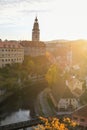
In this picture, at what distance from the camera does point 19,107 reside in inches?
1303

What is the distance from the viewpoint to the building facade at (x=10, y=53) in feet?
173

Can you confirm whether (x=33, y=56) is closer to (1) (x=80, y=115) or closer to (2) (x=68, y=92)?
(2) (x=68, y=92)

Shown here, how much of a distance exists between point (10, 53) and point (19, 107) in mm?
23586

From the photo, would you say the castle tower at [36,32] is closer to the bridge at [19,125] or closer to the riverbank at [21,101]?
the riverbank at [21,101]

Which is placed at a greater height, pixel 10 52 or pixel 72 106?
pixel 10 52

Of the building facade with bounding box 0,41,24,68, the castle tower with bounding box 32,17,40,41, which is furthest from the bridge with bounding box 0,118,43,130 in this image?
the castle tower with bounding box 32,17,40,41

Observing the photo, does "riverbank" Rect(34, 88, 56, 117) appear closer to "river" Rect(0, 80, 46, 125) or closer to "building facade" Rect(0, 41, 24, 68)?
"river" Rect(0, 80, 46, 125)

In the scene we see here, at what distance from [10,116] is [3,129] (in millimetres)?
7837

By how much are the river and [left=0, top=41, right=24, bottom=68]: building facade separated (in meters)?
11.3

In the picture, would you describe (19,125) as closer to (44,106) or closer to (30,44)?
(44,106)

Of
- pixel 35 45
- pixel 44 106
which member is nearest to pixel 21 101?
pixel 44 106

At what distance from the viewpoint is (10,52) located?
55312mm

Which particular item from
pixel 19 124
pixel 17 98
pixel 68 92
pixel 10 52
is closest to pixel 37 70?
pixel 10 52

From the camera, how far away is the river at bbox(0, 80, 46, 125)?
2791 cm
